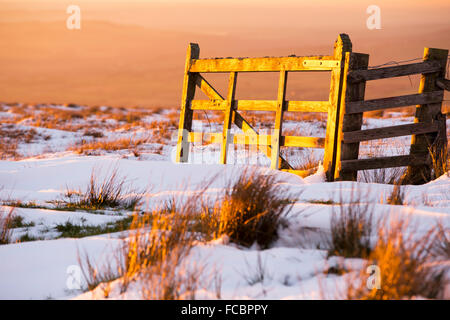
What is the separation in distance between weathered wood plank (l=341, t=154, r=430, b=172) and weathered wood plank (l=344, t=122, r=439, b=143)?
37 centimetres

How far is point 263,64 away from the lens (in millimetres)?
8906

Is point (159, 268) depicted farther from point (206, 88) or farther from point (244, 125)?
point (206, 88)

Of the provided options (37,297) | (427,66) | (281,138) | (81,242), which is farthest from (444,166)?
(37,297)

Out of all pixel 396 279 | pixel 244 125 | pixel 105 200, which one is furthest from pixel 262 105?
pixel 396 279

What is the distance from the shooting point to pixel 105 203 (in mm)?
6477

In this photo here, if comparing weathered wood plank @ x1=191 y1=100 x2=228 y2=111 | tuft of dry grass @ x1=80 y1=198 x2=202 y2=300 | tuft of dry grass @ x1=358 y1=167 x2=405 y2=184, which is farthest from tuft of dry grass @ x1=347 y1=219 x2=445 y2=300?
weathered wood plank @ x1=191 y1=100 x2=228 y2=111

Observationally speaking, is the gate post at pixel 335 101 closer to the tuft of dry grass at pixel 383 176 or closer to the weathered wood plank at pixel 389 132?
the weathered wood plank at pixel 389 132

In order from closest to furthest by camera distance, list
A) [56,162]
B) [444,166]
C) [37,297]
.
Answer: [37,297] → [444,166] → [56,162]

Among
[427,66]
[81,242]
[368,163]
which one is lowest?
[81,242]

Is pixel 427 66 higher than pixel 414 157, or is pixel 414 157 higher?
pixel 427 66

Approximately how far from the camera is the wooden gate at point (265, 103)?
7977mm

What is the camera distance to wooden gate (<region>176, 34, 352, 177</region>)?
7.98m

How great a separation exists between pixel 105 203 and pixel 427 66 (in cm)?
578
